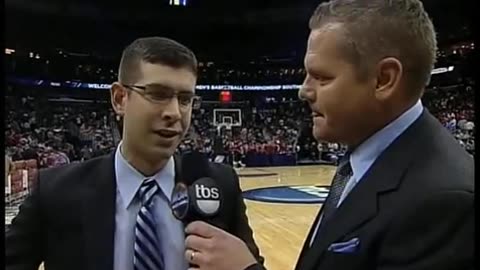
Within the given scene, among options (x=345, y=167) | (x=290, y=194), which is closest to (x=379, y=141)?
(x=345, y=167)

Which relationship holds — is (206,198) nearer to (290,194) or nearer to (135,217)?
(135,217)

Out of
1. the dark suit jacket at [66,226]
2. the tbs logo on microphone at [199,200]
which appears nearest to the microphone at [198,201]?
the tbs logo on microphone at [199,200]

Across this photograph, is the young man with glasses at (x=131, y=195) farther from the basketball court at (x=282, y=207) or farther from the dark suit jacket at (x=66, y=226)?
the basketball court at (x=282, y=207)

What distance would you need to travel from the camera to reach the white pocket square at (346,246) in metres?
0.70

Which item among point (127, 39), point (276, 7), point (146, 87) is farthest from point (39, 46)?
point (146, 87)

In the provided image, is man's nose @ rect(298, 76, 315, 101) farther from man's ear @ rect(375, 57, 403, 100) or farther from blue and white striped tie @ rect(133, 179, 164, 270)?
blue and white striped tie @ rect(133, 179, 164, 270)

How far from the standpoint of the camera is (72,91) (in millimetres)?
16875

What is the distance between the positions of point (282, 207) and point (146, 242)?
6.07 metres

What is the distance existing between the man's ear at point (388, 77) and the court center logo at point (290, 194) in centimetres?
642

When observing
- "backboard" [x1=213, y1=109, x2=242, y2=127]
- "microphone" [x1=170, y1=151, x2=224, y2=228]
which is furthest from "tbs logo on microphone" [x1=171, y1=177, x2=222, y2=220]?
"backboard" [x1=213, y1=109, x2=242, y2=127]

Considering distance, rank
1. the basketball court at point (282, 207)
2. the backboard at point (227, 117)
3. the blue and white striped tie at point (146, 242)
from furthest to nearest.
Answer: the backboard at point (227, 117)
the basketball court at point (282, 207)
the blue and white striped tie at point (146, 242)

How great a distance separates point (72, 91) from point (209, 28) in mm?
4651

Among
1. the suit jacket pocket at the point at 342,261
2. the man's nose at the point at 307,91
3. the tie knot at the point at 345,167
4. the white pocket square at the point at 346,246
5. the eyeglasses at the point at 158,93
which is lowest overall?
the suit jacket pocket at the point at 342,261

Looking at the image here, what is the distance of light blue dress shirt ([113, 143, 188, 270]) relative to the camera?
3.27ft
